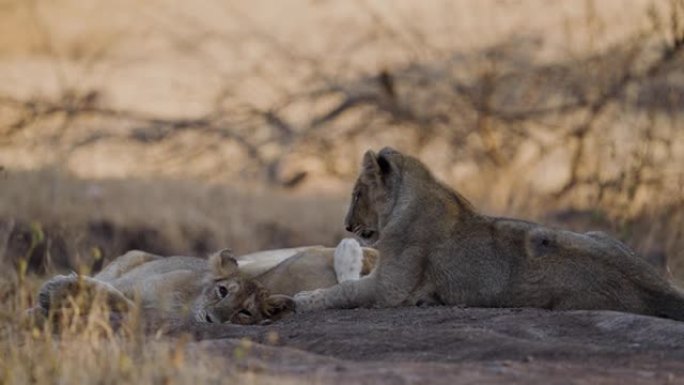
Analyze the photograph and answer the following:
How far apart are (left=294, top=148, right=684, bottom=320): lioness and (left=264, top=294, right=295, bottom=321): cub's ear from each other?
11 centimetres

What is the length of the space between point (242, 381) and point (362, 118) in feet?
44.0

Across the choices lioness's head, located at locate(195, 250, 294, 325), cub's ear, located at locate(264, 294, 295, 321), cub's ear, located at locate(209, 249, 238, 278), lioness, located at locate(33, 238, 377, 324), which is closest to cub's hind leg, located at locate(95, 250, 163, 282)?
lioness, located at locate(33, 238, 377, 324)

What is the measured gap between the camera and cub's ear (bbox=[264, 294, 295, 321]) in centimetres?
882

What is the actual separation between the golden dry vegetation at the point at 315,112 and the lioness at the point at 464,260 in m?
6.38

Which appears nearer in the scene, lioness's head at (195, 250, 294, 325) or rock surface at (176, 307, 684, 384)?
rock surface at (176, 307, 684, 384)

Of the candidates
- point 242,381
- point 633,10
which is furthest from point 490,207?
point 242,381

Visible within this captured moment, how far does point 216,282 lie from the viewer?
909 centimetres

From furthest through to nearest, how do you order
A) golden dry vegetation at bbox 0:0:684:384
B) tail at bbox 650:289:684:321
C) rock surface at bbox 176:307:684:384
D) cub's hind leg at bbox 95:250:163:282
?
golden dry vegetation at bbox 0:0:684:384
cub's hind leg at bbox 95:250:163:282
tail at bbox 650:289:684:321
rock surface at bbox 176:307:684:384

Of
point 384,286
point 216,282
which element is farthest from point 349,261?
point 216,282

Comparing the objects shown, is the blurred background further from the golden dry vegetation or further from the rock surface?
the rock surface

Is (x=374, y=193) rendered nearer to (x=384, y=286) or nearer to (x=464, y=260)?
(x=384, y=286)

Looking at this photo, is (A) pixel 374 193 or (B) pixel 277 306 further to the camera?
(A) pixel 374 193

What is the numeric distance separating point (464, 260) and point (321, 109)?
10801mm

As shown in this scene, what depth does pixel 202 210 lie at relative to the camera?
1669cm
